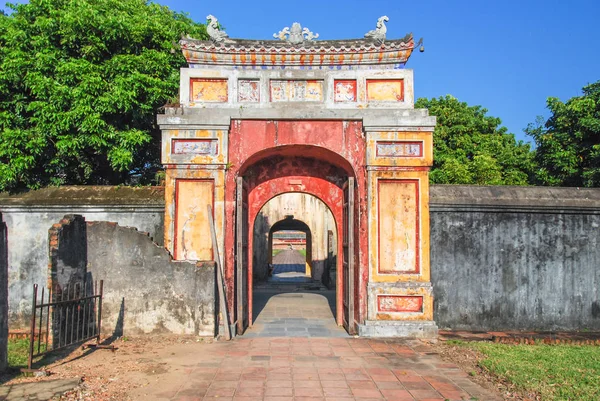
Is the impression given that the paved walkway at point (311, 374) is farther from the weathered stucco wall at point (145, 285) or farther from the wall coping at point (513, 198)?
the wall coping at point (513, 198)

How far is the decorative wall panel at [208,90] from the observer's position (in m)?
9.12

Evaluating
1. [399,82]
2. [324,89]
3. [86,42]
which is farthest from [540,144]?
[86,42]

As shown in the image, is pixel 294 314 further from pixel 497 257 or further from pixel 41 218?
pixel 41 218

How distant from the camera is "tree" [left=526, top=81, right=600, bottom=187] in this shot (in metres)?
13.4

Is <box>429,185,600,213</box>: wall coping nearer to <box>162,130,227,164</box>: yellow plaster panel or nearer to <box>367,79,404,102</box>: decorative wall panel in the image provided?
<box>367,79,404,102</box>: decorative wall panel

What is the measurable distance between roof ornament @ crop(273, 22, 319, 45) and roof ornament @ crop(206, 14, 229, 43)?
1149mm

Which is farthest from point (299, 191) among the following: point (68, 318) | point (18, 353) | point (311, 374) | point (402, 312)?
point (18, 353)

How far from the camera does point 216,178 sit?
8.86 meters

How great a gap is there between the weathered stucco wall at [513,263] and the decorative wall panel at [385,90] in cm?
204

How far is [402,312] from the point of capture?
28.5 ft

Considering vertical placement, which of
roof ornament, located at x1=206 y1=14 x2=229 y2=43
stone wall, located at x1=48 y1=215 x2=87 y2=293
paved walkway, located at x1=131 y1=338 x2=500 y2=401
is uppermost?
roof ornament, located at x1=206 y1=14 x2=229 y2=43

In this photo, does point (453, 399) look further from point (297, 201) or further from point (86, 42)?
point (297, 201)

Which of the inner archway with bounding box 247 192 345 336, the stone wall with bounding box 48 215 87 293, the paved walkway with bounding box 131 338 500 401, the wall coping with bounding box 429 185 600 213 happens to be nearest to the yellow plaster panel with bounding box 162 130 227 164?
the stone wall with bounding box 48 215 87 293

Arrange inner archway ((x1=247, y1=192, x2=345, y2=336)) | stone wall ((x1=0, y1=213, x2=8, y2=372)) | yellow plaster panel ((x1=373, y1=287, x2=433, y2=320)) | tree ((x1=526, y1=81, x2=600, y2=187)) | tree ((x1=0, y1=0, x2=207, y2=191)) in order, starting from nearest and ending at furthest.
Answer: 1. stone wall ((x1=0, y1=213, x2=8, y2=372))
2. yellow plaster panel ((x1=373, y1=287, x2=433, y2=320))
3. tree ((x1=0, y1=0, x2=207, y2=191))
4. inner archway ((x1=247, y1=192, x2=345, y2=336))
5. tree ((x1=526, y1=81, x2=600, y2=187))
